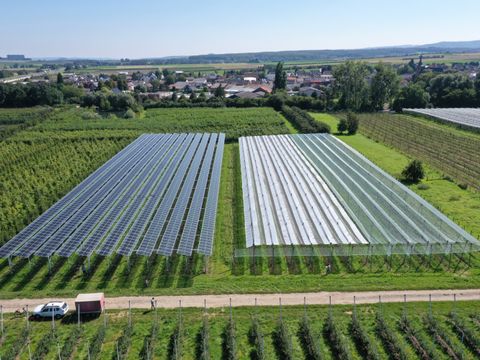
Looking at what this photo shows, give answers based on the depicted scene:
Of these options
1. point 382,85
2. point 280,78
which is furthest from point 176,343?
point 280,78

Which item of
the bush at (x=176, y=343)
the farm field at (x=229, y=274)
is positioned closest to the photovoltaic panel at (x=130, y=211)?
the farm field at (x=229, y=274)

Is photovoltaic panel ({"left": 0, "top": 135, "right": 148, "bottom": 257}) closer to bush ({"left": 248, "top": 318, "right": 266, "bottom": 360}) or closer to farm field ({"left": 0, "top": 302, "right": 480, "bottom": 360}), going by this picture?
farm field ({"left": 0, "top": 302, "right": 480, "bottom": 360})

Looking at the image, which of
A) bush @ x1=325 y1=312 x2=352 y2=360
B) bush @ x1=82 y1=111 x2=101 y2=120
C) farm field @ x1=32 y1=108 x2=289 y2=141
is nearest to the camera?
bush @ x1=325 y1=312 x2=352 y2=360

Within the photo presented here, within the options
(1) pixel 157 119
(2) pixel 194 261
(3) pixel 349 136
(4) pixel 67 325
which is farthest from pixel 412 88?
(4) pixel 67 325

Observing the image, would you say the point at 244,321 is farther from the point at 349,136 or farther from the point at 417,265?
the point at 349,136

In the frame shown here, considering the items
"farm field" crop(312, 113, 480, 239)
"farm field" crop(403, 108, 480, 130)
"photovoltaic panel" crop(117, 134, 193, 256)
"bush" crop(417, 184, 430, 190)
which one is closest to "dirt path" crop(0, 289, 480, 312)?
"photovoltaic panel" crop(117, 134, 193, 256)

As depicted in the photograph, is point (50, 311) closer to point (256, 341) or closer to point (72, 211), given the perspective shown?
point (256, 341)

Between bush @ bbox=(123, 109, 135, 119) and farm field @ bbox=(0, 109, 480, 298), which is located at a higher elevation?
bush @ bbox=(123, 109, 135, 119)

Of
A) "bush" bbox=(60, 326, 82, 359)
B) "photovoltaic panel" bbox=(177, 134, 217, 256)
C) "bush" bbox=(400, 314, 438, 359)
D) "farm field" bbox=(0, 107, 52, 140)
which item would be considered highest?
"farm field" bbox=(0, 107, 52, 140)
